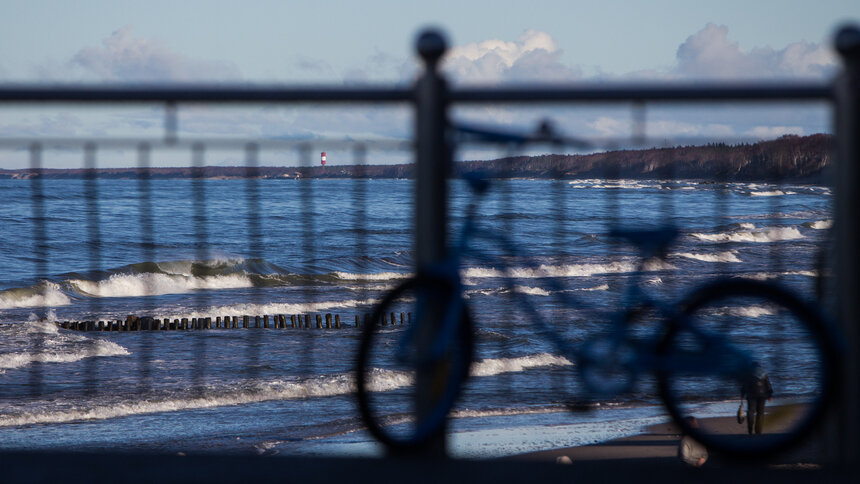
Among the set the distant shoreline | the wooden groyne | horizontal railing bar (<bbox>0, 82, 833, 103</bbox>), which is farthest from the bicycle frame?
the wooden groyne

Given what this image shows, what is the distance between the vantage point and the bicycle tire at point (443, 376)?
2.43 meters

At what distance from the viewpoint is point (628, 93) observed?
8.72 feet

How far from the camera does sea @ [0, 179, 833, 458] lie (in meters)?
3.40

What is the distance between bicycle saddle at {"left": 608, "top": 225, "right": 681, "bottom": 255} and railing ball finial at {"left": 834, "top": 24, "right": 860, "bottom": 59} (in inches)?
29.2

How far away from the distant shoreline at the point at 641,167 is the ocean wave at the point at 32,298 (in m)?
14.5

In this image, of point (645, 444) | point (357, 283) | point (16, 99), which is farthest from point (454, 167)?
point (357, 283)

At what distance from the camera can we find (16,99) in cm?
282

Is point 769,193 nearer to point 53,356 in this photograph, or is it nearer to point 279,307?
point 53,356

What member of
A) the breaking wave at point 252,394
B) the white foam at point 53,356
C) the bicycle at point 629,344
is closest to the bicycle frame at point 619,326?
the bicycle at point 629,344

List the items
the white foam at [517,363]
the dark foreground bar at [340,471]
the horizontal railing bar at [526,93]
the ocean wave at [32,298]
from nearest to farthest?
1. the dark foreground bar at [340,471]
2. the horizontal railing bar at [526,93]
3. the white foam at [517,363]
4. the ocean wave at [32,298]

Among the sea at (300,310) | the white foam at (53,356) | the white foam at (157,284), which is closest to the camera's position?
the sea at (300,310)

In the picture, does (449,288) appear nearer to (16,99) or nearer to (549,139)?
(549,139)

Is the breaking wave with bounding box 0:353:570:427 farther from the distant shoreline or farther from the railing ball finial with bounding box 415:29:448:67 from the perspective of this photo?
the railing ball finial with bounding box 415:29:448:67

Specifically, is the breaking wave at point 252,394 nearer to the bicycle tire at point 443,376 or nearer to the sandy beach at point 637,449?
the sandy beach at point 637,449
